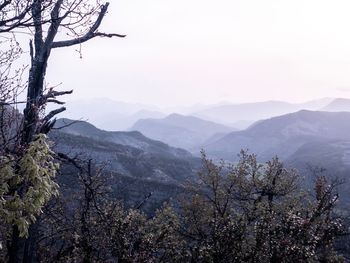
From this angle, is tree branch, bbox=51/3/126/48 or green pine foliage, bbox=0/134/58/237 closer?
green pine foliage, bbox=0/134/58/237

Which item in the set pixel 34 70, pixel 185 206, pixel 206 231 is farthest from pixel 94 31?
pixel 206 231

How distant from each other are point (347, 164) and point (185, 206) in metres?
184

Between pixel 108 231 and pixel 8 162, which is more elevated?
pixel 8 162

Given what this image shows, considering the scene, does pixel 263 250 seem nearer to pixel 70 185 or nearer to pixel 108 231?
pixel 108 231

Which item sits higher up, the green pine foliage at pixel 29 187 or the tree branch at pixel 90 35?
the tree branch at pixel 90 35

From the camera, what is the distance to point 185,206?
113 ft

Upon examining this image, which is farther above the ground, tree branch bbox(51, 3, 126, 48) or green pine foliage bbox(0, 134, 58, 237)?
tree branch bbox(51, 3, 126, 48)

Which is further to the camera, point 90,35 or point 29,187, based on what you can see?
point 90,35

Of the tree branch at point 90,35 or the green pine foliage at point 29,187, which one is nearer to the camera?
the green pine foliage at point 29,187

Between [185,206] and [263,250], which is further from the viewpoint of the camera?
[185,206]

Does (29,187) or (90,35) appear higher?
(90,35)

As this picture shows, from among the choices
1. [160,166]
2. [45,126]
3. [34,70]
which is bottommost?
[160,166]

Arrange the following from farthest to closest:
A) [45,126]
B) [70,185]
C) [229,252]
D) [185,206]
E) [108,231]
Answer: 1. [70,185]
2. [185,206]
3. [229,252]
4. [108,231]
5. [45,126]

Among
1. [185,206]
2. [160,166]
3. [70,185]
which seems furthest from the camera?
[160,166]
